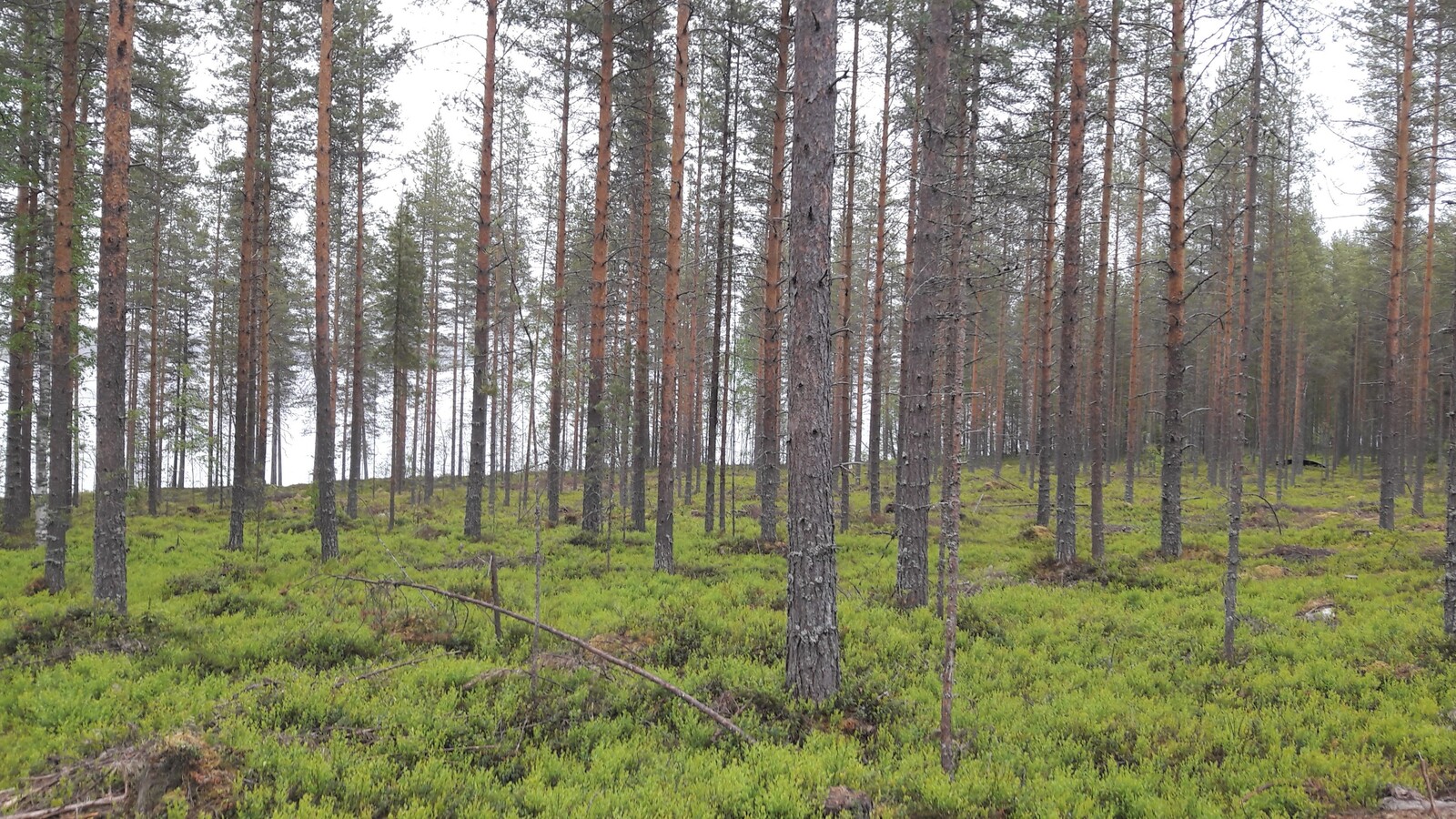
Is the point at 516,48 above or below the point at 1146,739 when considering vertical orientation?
above

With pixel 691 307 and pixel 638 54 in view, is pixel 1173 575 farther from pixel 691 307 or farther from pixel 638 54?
pixel 691 307

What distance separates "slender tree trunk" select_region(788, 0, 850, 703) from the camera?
620 cm

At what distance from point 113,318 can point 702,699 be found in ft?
31.5

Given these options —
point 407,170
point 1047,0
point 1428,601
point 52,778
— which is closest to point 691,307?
point 407,170

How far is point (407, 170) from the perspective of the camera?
21.2 meters

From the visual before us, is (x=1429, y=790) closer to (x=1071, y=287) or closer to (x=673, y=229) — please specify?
(x=1071, y=287)

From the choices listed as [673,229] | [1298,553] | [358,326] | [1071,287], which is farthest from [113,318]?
[1298,553]

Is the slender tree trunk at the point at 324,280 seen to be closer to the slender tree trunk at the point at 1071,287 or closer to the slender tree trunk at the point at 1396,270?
the slender tree trunk at the point at 1071,287

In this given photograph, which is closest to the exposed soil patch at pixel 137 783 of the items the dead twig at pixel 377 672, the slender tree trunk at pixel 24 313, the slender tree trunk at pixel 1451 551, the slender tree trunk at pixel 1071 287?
the dead twig at pixel 377 672

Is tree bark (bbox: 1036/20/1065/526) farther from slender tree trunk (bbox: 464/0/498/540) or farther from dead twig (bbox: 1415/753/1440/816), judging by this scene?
slender tree trunk (bbox: 464/0/498/540)

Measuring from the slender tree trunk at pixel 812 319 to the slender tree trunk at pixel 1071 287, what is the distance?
826cm

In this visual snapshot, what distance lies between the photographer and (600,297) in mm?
15797

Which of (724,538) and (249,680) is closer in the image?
(249,680)

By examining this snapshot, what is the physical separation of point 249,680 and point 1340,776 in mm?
9773
